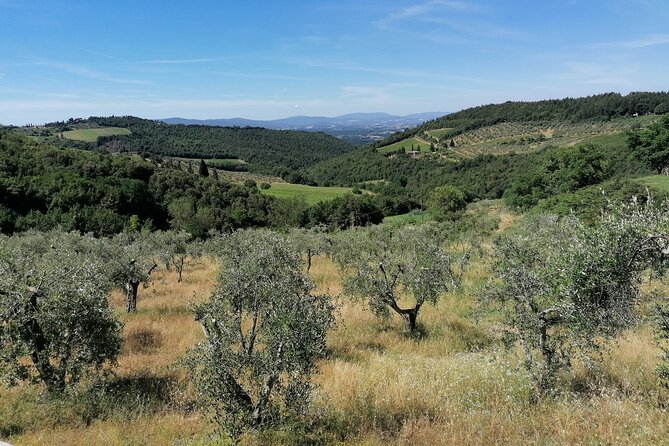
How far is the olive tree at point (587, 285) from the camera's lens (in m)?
7.04

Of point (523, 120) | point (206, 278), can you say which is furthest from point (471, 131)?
point (206, 278)

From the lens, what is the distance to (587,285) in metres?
7.25

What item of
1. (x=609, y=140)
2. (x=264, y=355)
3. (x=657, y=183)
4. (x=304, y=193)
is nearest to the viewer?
(x=264, y=355)

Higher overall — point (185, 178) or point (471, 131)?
point (471, 131)

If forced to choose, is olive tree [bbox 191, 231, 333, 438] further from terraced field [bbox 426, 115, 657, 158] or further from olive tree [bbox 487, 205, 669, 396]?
terraced field [bbox 426, 115, 657, 158]

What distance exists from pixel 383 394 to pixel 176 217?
9828 cm

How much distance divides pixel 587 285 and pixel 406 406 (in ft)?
16.3

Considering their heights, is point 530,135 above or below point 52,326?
above

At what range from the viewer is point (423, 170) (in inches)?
6053

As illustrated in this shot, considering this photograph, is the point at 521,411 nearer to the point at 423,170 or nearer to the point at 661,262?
the point at 661,262

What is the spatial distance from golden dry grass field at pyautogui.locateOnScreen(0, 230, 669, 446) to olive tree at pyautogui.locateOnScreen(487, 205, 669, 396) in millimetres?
851

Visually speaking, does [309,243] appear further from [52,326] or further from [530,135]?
[530,135]

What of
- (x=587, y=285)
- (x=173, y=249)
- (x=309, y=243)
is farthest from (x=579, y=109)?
(x=587, y=285)

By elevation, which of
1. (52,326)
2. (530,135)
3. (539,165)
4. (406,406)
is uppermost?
(530,135)
